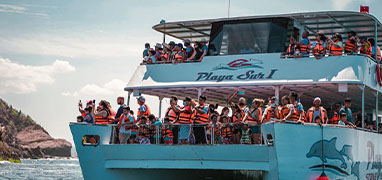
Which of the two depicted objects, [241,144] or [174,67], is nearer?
[241,144]

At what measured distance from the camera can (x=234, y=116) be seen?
47.2 feet

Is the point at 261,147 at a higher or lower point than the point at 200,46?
lower

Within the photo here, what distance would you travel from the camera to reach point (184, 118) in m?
14.7

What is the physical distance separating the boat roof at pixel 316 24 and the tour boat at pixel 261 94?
0.03 meters

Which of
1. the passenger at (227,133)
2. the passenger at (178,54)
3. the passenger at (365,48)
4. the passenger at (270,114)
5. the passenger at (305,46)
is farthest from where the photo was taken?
the passenger at (178,54)

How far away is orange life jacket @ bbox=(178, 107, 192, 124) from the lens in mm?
14656

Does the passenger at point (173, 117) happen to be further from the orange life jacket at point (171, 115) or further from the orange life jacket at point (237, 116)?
the orange life jacket at point (237, 116)

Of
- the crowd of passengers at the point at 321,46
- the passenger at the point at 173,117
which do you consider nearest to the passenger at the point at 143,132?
the passenger at the point at 173,117

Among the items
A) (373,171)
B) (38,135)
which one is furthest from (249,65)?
(38,135)

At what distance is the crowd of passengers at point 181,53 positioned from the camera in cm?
1705

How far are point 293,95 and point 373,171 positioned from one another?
428 centimetres

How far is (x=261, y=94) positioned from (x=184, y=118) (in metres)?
4.03

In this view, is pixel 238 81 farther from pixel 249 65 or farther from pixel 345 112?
pixel 345 112

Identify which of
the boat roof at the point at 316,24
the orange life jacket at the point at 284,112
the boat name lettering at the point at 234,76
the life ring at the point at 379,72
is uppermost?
the boat roof at the point at 316,24
